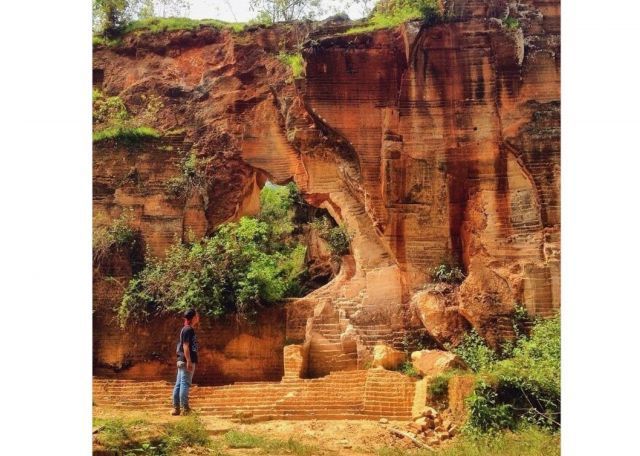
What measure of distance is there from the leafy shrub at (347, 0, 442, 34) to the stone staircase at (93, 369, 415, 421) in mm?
5337

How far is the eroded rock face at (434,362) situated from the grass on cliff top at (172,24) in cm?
633

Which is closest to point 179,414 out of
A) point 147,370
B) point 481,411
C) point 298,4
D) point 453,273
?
point 147,370

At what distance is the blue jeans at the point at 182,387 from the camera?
8883 millimetres

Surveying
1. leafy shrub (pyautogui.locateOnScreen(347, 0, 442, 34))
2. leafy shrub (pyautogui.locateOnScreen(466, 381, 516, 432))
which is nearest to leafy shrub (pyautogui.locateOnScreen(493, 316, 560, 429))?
leafy shrub (pyautogui.locateOnScreen(466, 381, 516, 432))

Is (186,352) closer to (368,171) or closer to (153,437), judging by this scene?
(153,437)

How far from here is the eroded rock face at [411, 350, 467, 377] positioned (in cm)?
1002

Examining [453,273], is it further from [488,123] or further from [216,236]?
[216,236]

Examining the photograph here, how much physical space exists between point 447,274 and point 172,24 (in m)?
6.47

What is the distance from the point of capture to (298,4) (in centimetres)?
1284

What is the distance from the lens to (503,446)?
845cm

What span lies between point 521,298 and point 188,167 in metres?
5.73

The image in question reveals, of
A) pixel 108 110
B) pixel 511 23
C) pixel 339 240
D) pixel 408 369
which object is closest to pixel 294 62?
pixel 339 240

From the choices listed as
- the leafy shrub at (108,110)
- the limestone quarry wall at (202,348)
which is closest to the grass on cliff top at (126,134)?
the leafy shrub at (108,110)

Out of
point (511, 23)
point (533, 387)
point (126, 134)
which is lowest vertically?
point (533, 387)
